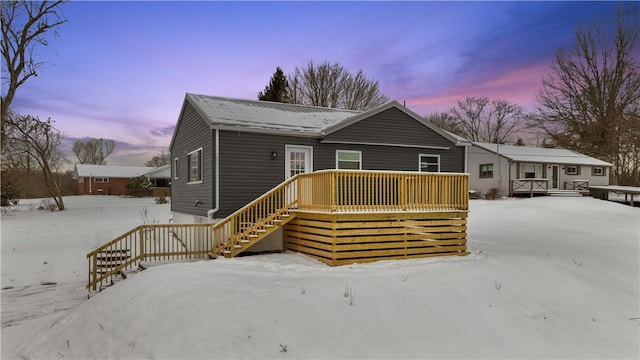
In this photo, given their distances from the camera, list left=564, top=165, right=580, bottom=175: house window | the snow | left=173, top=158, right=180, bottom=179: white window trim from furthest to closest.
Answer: left=564, top=165, right=580, bottom=175: house window < left=173, top=158, right=180, bottom=179: white window trim < the snow

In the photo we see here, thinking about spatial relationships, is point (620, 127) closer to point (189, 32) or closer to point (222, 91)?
point (222, 91)

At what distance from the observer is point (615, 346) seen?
21.9 ft

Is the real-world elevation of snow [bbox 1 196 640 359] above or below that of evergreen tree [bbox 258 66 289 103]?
below

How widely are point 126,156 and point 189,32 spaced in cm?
6217

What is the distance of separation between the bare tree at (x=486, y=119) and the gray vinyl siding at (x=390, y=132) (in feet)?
120

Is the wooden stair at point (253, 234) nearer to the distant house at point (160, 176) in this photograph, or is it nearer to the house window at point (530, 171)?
the house window at point (530, 171)

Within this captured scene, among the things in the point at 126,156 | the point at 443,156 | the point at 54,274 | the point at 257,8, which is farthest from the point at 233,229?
the point at 126,156

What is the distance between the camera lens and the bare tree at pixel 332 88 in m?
37.1

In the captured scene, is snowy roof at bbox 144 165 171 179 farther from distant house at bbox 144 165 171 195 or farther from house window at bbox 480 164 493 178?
house window at bbox 480 164 493 178

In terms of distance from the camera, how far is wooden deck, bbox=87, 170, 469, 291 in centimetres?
966

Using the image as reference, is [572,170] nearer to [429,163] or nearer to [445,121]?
[445,121]

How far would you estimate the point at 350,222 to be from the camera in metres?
9.72

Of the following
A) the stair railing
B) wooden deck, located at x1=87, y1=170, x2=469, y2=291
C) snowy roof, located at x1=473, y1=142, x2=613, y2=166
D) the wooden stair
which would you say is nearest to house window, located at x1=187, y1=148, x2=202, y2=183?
wooden deck, located at x1=87, y1=170, x2=469, y2=291

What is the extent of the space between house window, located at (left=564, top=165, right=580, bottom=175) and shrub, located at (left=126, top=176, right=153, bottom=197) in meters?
39.4
